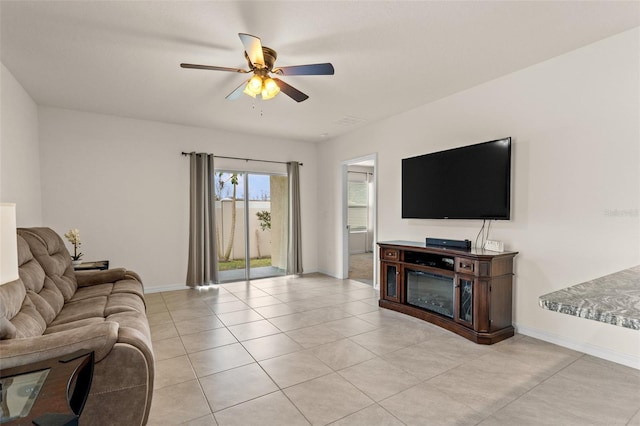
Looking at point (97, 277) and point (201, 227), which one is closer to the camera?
point (97, 277)

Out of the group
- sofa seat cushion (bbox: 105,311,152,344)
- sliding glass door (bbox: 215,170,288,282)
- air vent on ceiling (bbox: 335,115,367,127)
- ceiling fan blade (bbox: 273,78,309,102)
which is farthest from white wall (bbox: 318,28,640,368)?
sliding glass door (bbox: 215,170,288,282)

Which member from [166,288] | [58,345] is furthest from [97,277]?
[58,345]

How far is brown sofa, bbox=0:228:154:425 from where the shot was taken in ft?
4.74

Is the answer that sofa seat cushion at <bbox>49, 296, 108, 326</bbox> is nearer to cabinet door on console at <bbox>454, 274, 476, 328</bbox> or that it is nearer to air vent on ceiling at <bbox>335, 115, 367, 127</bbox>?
cabinet door on console at <bbox>454, 274, 476, 328</bbox>

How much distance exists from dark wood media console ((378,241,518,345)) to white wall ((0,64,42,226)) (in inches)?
165

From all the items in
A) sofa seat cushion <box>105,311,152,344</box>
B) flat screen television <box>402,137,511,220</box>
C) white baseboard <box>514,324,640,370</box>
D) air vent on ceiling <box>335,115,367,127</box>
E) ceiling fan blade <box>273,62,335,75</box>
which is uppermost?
air vent on ceiling <box>335,115,367,127</box>

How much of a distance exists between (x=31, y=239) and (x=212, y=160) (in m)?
2.99

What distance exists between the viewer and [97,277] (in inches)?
127

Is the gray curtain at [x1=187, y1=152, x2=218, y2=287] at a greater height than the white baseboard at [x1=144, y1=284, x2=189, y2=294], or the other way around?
the gray curtain at [x1=187, y1=152, x2=218, y2=287]

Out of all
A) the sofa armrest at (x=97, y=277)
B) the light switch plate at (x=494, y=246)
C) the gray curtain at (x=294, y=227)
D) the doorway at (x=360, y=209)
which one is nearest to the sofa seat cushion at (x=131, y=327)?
the sofa armrest at (x=97, y=277)

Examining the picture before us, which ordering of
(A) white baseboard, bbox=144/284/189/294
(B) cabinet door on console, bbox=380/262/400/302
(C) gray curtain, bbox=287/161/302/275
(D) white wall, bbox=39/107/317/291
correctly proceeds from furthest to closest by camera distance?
(C) gray curtain, bbox=287/161/302/275 < (A) white baseboard, bbox=144/284/189/294 < (D) white wall, bbox=39/107/317/291 < (B) cabinet door on console, bbox=380/262/400/302

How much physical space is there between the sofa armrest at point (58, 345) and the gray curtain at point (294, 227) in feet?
14.8

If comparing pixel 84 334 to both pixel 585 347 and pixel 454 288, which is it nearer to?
pixel 454 288

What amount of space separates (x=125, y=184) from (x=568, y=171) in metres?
5.64
